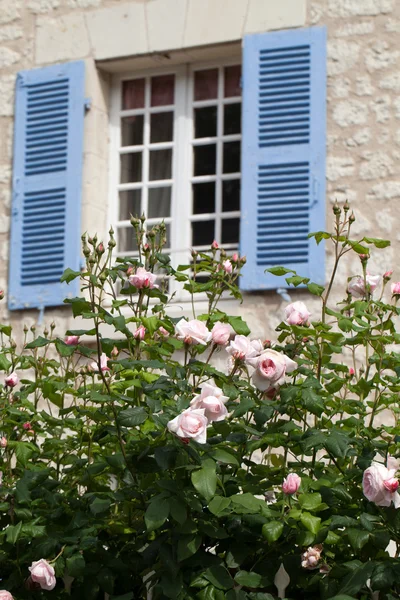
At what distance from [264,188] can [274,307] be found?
26.2 inches

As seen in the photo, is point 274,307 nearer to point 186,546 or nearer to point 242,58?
point 242,58

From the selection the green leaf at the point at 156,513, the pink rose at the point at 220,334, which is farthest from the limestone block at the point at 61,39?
the green leaf at the point at 156,513

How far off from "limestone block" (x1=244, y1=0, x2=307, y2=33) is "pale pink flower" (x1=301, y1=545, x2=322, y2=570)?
4.33 metres

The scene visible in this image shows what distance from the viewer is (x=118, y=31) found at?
6.87 meters

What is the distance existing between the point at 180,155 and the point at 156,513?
4576 mm

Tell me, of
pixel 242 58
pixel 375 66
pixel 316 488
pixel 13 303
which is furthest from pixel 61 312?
pixel 316 488

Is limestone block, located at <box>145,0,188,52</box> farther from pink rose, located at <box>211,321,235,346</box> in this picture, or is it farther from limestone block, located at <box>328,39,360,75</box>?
pink rose, located at <box>211,321,235,346</box>

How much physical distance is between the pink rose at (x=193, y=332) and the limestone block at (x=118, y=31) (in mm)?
4171

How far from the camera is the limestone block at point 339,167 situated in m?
6.16

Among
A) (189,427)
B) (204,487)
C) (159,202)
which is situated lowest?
(204,487)

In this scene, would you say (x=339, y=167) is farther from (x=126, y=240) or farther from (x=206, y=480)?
(x=206, y=480)

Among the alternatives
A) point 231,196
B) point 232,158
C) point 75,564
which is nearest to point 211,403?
point 75,564

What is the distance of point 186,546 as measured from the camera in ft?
8.30

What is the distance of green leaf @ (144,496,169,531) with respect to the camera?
2.44 metres
